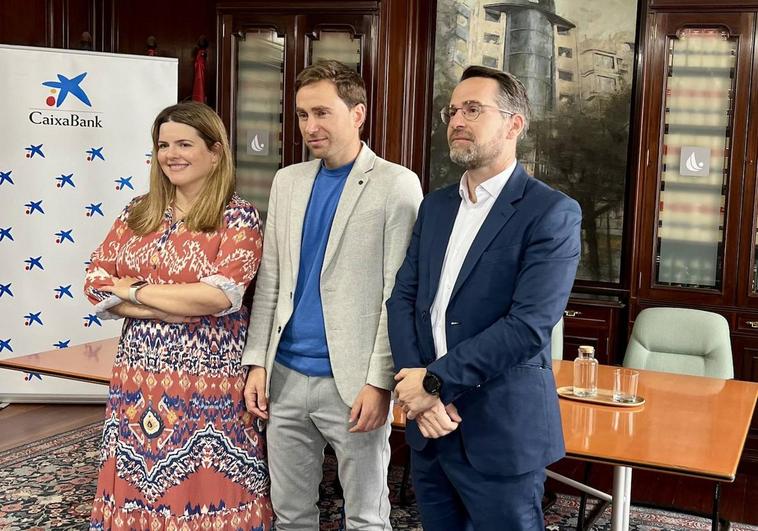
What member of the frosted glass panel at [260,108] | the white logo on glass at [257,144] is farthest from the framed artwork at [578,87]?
the white logo on glass at [257,144]

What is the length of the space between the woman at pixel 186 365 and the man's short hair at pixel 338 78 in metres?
0.34

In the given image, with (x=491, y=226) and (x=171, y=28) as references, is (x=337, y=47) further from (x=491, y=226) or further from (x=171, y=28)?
(x=491, y=226)

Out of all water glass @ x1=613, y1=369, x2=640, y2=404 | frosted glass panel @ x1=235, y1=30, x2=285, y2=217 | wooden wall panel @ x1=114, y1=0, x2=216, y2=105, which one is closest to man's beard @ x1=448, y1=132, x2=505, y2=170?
water glass @ x1=613, y1=369, x2=640, y2=404

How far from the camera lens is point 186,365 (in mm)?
2320

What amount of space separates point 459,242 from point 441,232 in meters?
0.05

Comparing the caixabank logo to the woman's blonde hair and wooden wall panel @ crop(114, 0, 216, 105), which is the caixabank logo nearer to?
wooden wall panel @ crop(114, 0, 216, 105)

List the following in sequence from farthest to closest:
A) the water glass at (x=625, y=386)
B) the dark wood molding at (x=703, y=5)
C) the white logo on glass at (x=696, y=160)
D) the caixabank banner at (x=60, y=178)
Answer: the caixabank banner at (x=60, y=178) → the white logo on glass at (x=696, y=160) → the dark wood molding at (x=703, y=5) → the water glass at (x=625, y=386)

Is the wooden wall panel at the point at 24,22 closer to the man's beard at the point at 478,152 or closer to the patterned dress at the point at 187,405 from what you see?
the patterned dress at the point at 187,405

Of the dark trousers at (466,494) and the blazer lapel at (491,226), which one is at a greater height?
the blazer lapel at (491,226)

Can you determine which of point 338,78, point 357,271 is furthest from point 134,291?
point 338,78

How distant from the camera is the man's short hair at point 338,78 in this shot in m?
2.18

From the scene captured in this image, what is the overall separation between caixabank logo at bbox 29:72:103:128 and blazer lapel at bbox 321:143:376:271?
11.0 feet

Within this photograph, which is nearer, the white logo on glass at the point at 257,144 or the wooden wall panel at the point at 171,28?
the white logo on glass at the point at 257,144

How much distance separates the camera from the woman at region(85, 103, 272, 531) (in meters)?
2.32
